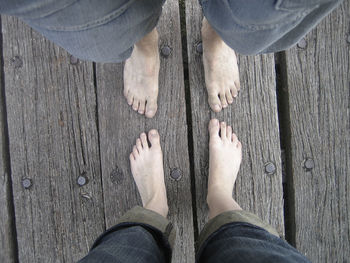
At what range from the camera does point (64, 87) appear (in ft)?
4.17

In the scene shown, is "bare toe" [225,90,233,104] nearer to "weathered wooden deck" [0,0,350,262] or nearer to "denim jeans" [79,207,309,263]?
"weathered wooden deck" [0,0,350,262]

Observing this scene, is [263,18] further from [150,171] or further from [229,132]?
[150,171]

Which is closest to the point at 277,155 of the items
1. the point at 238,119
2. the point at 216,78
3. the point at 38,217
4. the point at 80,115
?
the point at 238,119

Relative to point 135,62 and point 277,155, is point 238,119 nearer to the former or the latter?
point 277,155

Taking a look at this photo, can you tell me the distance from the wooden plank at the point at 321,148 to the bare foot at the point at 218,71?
281 millimetres

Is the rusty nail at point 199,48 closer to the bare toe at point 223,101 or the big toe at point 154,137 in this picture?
the bare toe at point 223,101

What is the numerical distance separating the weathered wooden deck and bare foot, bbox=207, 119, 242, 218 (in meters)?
0.04

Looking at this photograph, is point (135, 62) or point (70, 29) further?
point (135, 62)

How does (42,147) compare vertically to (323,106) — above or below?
below

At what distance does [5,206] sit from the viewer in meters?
1.30

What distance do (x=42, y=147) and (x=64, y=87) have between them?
31cm

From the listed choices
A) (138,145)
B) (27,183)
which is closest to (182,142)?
(138,145)

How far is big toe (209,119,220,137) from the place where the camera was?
1217mm

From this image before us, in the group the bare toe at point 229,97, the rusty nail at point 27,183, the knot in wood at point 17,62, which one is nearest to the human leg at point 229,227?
the bare toe at point 229,97
